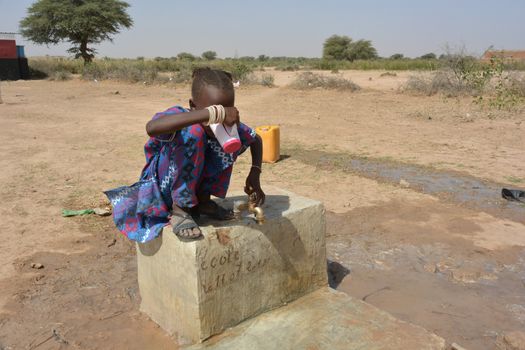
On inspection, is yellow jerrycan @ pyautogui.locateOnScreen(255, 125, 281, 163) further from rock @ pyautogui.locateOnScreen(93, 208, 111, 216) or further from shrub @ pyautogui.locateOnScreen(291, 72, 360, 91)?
shrub @ pyautogui.locateOnScreen(291, 72, 360, 91)

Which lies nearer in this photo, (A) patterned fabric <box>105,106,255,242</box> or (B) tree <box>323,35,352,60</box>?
(A) patterned fabric <box>105,106,255,242</box>

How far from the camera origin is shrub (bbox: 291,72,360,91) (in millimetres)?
15867

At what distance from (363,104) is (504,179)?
7527mm

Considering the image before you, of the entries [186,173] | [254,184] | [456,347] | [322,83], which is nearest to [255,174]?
[254,184]

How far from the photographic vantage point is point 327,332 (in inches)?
90.0

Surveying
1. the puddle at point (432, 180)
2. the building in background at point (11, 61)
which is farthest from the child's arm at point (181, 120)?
the building in background at point (11, 61)

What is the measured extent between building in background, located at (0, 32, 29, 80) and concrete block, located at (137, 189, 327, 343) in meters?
25.6

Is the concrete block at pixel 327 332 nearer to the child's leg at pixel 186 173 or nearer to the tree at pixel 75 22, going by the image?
the child's leg at pixel 186 173

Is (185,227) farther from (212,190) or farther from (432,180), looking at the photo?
(432,180)

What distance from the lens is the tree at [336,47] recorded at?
52.1 metres

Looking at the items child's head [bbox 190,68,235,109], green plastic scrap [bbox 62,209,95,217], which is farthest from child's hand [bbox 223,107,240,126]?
green plastic scrap [bbox 62,209,95,217]

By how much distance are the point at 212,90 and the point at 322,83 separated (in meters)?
14.6

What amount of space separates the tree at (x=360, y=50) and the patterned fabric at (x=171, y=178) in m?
51.8

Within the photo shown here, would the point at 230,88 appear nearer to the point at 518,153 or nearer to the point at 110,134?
the point at 518,153
